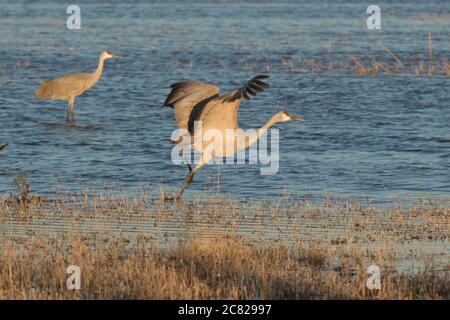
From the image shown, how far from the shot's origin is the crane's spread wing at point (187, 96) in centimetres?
988

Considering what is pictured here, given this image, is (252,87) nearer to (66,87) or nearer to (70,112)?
(70,112)

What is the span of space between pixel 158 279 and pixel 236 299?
0.56m

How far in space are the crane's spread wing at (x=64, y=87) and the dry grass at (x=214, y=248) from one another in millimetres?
6767

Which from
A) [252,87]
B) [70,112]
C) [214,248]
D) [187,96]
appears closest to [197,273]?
[214,248]

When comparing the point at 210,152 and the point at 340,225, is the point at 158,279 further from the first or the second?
the point at 210,152

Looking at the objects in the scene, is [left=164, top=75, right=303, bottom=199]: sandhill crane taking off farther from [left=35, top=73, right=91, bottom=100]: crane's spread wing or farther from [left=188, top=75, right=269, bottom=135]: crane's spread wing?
[left=35, top=73, right=91, bottom=100]: crane's spread wing

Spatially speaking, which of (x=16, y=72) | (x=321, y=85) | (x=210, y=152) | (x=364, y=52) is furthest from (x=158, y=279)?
(x=364, y=52)

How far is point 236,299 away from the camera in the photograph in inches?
236

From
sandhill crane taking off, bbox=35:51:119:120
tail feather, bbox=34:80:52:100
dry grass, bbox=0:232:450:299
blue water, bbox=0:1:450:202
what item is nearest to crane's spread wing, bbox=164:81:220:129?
blue water, bbox=0:1:450:202

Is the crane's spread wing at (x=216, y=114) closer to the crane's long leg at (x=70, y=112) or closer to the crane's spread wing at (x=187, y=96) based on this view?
the crane's spread wing at (x=187, y=96)

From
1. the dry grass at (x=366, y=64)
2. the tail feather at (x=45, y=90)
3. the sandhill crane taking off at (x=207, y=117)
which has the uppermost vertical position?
the dry grass at (x=366, y=64)

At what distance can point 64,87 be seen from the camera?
53.5 ft

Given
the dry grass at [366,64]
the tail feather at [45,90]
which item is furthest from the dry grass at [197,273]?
the dry grass at [366,64]
